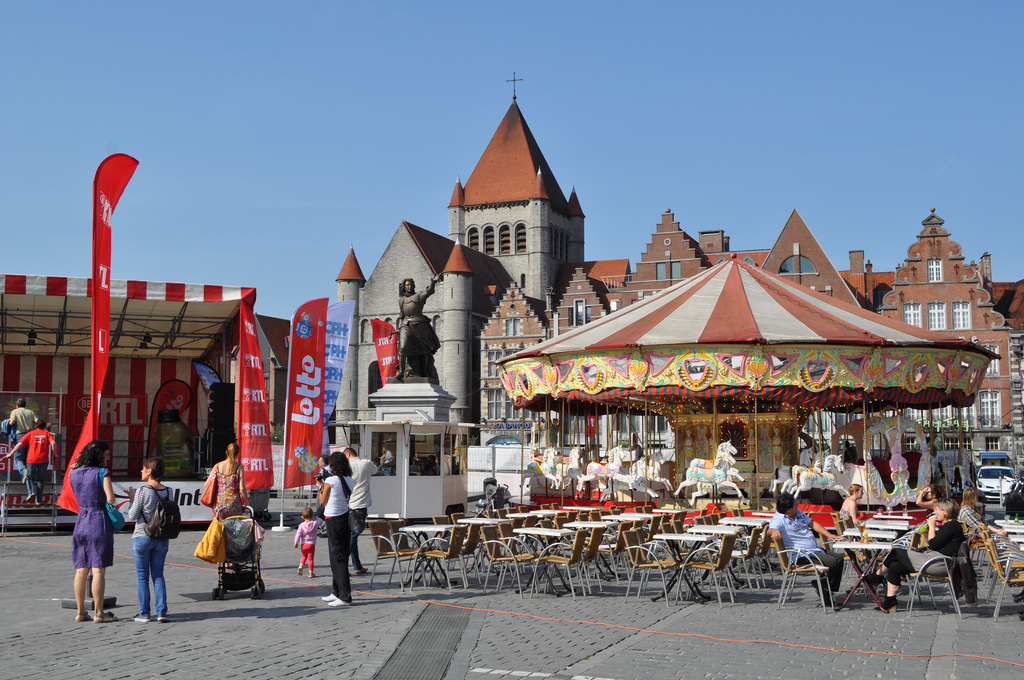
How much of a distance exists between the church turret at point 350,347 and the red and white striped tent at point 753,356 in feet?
151

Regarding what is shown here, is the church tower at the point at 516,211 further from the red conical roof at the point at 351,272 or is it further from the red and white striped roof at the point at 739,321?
the red and white striped roof at the point at 739,321

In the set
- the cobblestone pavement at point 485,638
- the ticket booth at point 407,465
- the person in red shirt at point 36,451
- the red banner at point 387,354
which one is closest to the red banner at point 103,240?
the cobblestone pavement at point 485,638

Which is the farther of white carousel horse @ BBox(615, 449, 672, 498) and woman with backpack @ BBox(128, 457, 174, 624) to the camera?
white carousel horse @ BBox(615, 449, 672, 498)

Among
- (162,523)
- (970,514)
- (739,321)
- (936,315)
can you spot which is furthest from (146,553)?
(936,315)

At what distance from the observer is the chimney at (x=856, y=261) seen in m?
48.7

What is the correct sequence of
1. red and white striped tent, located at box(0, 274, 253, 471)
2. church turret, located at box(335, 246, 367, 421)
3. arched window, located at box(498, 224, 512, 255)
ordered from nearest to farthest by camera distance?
red and white striped tent, located at box(0, 274, 253, 471) < church turret, located at box(335, 246, 367, 421) < arched window, located at box(498, 224, 512, 255)

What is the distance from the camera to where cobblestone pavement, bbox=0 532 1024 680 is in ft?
20.0

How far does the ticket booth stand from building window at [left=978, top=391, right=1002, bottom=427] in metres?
32.3

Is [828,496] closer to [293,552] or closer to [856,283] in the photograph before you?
[293,552]

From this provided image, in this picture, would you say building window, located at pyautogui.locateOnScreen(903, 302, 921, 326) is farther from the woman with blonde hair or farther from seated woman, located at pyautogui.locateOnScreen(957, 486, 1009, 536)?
the woman with blonde hair

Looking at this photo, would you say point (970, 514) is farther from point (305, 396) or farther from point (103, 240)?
point (305, 396)

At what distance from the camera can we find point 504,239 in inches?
2788

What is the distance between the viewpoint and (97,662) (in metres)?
6.18

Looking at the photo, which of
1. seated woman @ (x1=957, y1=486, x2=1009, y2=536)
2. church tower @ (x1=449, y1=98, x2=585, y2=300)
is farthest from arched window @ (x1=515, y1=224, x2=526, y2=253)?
seated woman @ (x1=957, y1=486, x2=1009, y2=536)
